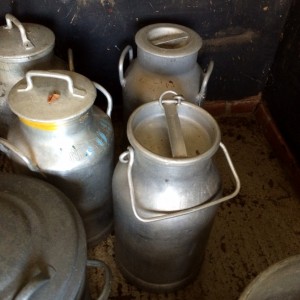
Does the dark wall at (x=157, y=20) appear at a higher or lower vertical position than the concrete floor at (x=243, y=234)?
higher

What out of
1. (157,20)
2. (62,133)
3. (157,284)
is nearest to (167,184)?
(62,133)

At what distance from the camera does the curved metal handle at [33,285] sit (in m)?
0.67

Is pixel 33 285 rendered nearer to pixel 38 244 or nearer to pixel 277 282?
pixel 38 244

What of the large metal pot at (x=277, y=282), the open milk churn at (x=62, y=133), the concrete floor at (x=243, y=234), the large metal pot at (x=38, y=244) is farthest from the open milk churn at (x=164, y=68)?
the large metal pot at (x=277, y=282)

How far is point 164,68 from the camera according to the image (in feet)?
4.00

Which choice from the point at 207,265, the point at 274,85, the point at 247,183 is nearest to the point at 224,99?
the point at 274,85

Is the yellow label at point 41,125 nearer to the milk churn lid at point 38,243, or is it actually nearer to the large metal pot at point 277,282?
the milk churn lid at point 38,243

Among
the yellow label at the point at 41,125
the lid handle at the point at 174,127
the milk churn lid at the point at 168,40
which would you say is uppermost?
the milk churn lid at the point at 168,40

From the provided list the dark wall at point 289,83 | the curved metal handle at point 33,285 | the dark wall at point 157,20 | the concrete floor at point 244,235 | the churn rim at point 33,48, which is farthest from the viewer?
the dark wall at point 289,83

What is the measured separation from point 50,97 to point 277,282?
27.3 inches

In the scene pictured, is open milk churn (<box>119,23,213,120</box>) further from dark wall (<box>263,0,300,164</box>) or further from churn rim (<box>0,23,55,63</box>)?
dark wall (<box>263,0,300,164</box>)

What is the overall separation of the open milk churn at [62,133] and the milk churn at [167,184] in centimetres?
12

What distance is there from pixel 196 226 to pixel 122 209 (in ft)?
0.67

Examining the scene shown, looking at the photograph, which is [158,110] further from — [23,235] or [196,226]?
[23,235]
